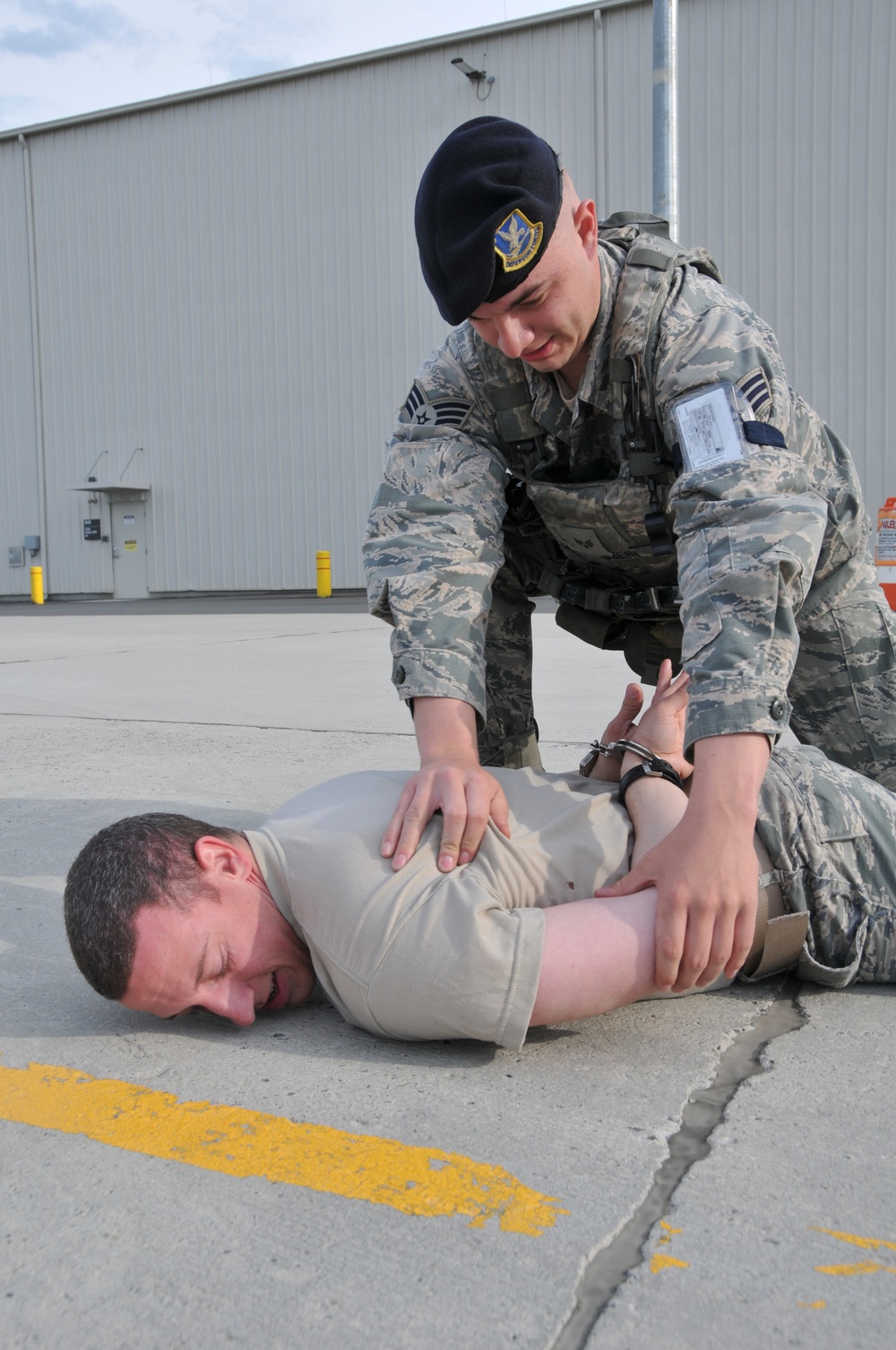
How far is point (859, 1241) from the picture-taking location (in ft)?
3.71

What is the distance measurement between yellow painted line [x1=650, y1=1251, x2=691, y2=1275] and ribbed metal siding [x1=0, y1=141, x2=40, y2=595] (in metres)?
20.3

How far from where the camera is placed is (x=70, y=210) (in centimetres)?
1883

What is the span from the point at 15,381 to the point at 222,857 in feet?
65.4

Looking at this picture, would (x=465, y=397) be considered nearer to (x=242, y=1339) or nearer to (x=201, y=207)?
(x=242, y=1339)

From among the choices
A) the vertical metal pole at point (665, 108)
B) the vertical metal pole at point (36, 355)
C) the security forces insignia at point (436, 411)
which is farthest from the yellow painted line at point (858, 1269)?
the vertical metal pole at point (36, 355)

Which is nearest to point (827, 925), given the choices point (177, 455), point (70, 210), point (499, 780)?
point (499, 780)

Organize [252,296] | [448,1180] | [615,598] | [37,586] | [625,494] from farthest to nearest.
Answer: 1. [37,586]
2. [252,296]
3. [615,598]
4. [625,494]
5. [448,1180]

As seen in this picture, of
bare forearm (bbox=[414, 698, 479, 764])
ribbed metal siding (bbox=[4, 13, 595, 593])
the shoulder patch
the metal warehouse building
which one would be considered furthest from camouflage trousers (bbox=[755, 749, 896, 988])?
ribbed metal siding (bbox=[4, 13, 595, 593])

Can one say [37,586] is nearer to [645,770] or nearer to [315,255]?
[315,255]

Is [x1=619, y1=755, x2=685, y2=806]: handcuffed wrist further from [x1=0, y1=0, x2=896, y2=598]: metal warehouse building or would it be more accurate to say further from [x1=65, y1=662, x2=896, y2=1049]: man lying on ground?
[x1=0, y1=0, x2=896, y2=598]: metal warehouse building

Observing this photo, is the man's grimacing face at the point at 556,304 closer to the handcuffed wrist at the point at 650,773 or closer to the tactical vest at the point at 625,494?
the tactical vest at the point at 625,494

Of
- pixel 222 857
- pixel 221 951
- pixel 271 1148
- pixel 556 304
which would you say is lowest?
pixel 271 1148

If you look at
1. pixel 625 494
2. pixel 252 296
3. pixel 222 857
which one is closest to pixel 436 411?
pixel 625 494

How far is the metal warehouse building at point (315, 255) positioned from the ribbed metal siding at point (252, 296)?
4 cm
